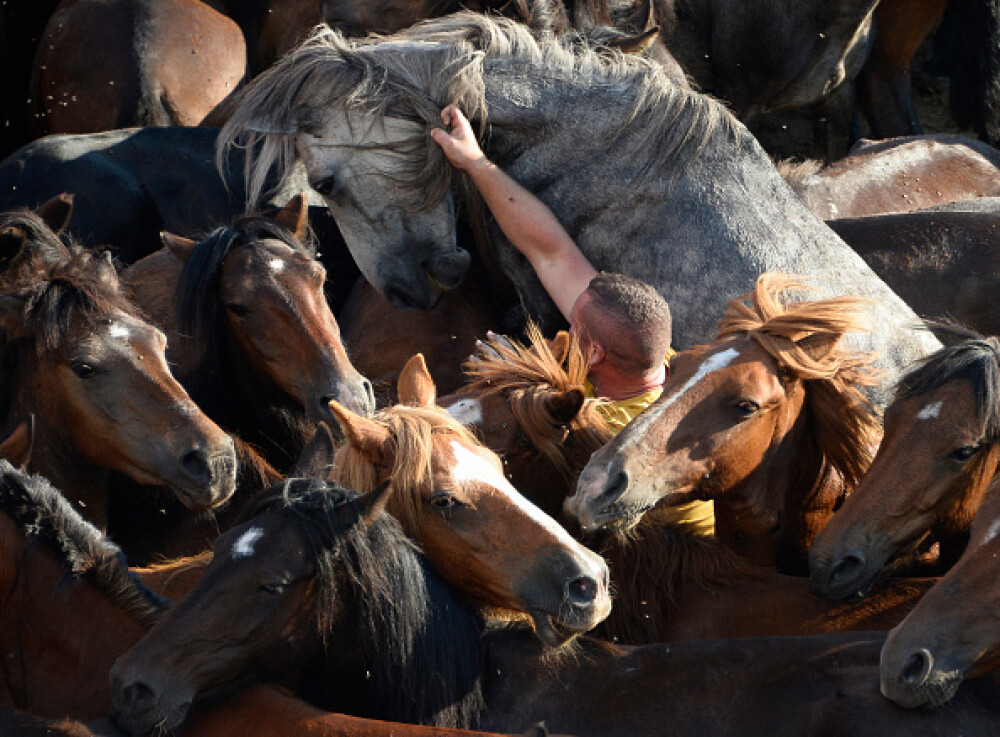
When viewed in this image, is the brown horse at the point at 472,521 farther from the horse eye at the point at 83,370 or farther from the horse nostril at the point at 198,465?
the horse eye at the point at 83,370

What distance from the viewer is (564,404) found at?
307 centimetres

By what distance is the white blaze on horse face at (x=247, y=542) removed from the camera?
236 cm

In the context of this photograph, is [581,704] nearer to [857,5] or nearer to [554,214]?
[554,214]

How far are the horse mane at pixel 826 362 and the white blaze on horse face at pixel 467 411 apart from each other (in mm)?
567

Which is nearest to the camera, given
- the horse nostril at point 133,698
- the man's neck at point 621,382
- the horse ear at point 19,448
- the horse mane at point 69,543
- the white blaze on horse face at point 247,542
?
the horse nostril at point 133,698

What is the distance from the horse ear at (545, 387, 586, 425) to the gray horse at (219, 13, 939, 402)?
79cm

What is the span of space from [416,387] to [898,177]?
129 inches

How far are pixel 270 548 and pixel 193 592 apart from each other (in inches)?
5.8

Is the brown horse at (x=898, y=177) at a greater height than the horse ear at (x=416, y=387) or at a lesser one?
lesser

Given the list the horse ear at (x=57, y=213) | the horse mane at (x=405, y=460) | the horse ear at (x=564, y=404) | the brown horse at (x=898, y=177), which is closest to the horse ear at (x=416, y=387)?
the horse mane at (x=405, y=460)

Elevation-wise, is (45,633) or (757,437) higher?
(757,437)

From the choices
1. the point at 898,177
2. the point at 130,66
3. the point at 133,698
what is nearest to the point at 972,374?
the point at 133,698

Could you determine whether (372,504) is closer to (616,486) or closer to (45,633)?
(616,486)

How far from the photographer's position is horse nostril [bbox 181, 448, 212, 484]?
2.98m
